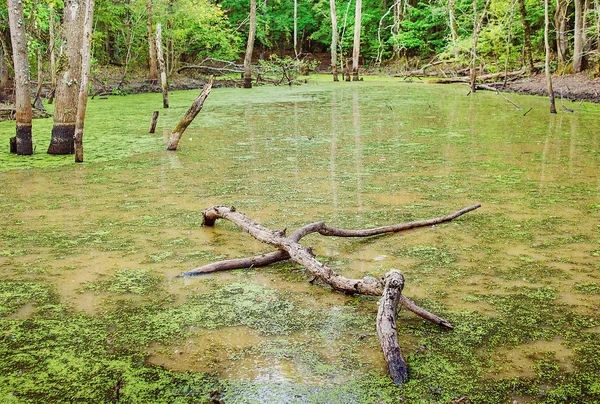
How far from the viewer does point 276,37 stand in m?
36.4

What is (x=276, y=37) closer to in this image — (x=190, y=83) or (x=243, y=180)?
(x=190, y=83)

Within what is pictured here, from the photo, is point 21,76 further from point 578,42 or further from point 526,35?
point 526,35

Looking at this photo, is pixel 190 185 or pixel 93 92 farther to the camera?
pixel 93 92

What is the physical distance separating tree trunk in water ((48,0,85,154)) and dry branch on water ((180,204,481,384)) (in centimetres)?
391

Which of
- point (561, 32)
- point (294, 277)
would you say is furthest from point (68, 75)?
point (561, 32)

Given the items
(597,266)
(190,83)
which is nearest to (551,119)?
(597,266)

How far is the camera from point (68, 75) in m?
7.53

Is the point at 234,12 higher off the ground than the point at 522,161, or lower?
higher

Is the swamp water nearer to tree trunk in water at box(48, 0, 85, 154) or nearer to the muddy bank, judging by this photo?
tree trunk in water at box(48, 0, 85, 154)

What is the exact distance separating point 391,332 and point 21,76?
6382 mm

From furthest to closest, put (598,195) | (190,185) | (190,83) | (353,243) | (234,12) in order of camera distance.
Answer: (234,12)
(190,83)
(190,185)
(598,195)
(353,243)

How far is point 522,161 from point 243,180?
3338mm

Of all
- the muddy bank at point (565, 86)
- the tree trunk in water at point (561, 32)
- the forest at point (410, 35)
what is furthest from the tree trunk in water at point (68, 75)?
the tree trunk in water at point (561, 32)

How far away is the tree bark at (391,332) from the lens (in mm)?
2406
